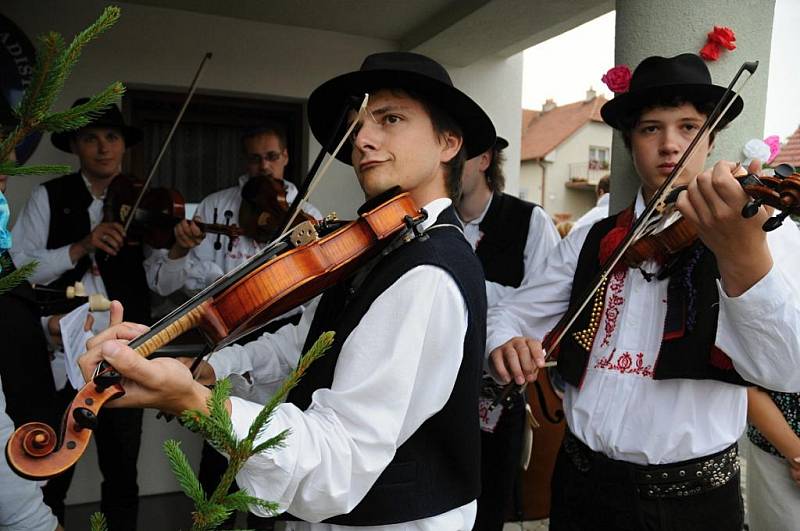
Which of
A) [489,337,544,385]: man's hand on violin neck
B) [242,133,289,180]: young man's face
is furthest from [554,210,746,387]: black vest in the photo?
[242,133,289,180]: young man's face

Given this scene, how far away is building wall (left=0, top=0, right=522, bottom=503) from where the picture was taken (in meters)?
3.63

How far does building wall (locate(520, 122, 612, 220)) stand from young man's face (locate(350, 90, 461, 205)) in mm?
27064

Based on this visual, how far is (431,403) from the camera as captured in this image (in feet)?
3.99

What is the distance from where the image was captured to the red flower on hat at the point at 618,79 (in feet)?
6.56

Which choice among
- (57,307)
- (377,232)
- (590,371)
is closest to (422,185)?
(377,232)

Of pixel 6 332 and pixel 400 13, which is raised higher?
pixel 400 13

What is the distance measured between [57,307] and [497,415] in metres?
2.05

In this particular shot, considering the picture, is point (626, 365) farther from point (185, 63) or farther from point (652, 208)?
point (185, 63)

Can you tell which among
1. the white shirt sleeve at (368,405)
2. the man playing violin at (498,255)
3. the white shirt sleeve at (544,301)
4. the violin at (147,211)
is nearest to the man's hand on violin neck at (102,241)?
the violin at (147,211)

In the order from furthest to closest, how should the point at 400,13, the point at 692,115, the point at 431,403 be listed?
the point at 400,13 → the point at 692,115 → the point at 431,403

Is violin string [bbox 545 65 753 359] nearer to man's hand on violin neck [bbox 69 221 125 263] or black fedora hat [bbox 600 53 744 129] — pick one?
black fedora hat [bbox 600 53 744 129]

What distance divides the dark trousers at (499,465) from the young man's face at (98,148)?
2328mm

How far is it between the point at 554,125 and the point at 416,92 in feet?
100

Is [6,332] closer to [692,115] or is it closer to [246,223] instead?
[246,223]
